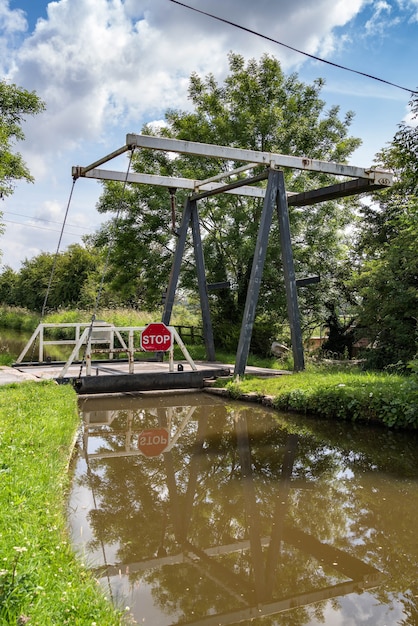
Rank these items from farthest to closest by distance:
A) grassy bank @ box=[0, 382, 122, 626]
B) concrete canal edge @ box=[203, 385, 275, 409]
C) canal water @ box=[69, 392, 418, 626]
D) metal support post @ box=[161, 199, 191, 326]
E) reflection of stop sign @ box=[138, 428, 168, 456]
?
metal support post @ box=[161, 199, 191, 326]
concrete canal edge @ box=[203, 385, 275, 409]
reflection of stop sign @ box=[138, 428, 168, 456]
canal water @ box=[69, 392, 418, 626]
grassy bank @ box=[0, 382, 122, 626]

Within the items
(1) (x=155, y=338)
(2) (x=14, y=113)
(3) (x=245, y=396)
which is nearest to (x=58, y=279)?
(2) (x=14, y=113)

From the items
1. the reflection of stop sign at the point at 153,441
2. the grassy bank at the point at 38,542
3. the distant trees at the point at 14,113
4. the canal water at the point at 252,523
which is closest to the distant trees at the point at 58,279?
the distant trees at the point at 14,113

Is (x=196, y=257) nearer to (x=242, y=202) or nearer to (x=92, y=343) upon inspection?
(x=92, y=343)

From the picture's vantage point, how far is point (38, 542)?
3076 millimetres

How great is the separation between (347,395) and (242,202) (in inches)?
410

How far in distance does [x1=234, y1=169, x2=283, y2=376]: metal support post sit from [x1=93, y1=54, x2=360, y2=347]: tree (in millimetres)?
4933

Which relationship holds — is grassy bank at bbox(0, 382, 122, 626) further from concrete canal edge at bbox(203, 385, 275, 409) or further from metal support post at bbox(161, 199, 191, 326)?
metal support post at bbox(161, 199, 191, 326)

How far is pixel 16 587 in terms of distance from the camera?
242cm

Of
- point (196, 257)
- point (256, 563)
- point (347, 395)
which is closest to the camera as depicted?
point (256, 563)

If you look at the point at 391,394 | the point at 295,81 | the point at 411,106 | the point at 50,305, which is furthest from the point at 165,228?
the point at 50,305

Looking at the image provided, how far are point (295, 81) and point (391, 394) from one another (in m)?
13.8

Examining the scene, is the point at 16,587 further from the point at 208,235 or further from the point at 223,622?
the point at 208,235

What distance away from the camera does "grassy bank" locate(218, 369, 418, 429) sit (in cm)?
788

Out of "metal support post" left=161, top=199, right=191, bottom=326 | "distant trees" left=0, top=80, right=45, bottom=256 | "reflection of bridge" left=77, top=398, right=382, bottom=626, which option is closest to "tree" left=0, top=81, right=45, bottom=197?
"distant trees" left=0, top=80, right=45, bottom=256
